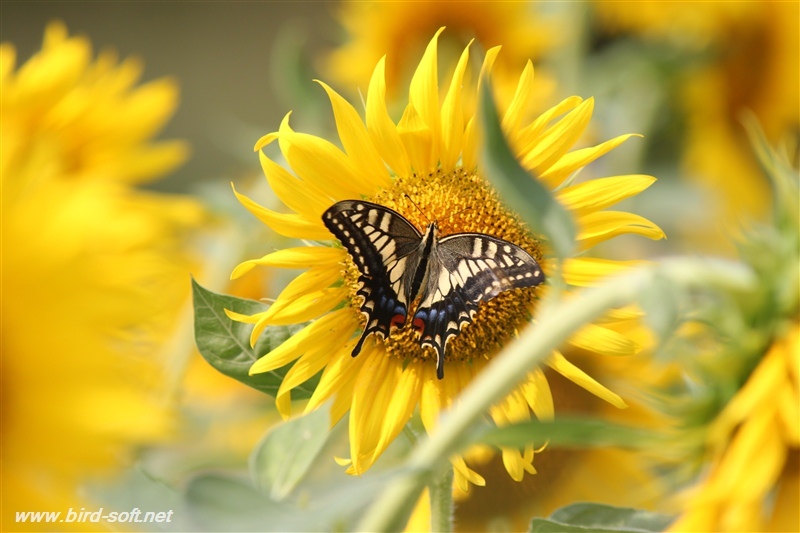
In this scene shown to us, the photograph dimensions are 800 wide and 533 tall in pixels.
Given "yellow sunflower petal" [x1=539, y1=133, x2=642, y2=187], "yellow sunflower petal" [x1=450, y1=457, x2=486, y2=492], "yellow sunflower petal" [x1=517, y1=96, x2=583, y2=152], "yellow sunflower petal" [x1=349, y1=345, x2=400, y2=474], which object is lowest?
"yellow sunflower petal" [x1=450, y1=457, x2=486, y2=492]

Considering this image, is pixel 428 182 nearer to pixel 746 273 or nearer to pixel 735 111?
pixel 746 273

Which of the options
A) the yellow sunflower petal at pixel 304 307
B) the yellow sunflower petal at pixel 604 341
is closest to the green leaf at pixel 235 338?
the yellow sunflower petal at pixel 304 307

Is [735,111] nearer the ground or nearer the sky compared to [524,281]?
nearer the sky

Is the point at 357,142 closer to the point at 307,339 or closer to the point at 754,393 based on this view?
the point at 307,339

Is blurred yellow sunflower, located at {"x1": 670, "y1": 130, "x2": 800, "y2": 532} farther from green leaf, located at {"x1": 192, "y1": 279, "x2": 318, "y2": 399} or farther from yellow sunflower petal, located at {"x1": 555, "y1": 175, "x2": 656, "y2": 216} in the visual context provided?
green leaf, located at {"x1": 192, "y1": 279, "x2": 318, "y2": 399}

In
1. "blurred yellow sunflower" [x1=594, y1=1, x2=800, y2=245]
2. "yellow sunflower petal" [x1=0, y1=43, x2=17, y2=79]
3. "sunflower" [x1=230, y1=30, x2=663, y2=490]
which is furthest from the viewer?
"blurred yellow sunflower" [x1=594, y1=1, x2=800, y2=245]

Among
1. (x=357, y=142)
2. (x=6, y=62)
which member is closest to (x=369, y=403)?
(x=357, y=142)

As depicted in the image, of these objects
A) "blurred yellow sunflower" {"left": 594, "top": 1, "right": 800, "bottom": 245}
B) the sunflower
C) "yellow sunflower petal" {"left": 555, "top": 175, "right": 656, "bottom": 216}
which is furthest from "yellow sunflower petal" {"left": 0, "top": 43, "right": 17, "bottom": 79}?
"blurred yellow sunflower" {"left": 594, "top": 1, "right": 800, "bottom": 245}

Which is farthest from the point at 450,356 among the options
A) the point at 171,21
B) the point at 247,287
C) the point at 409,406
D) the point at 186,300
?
the point at 171,21
